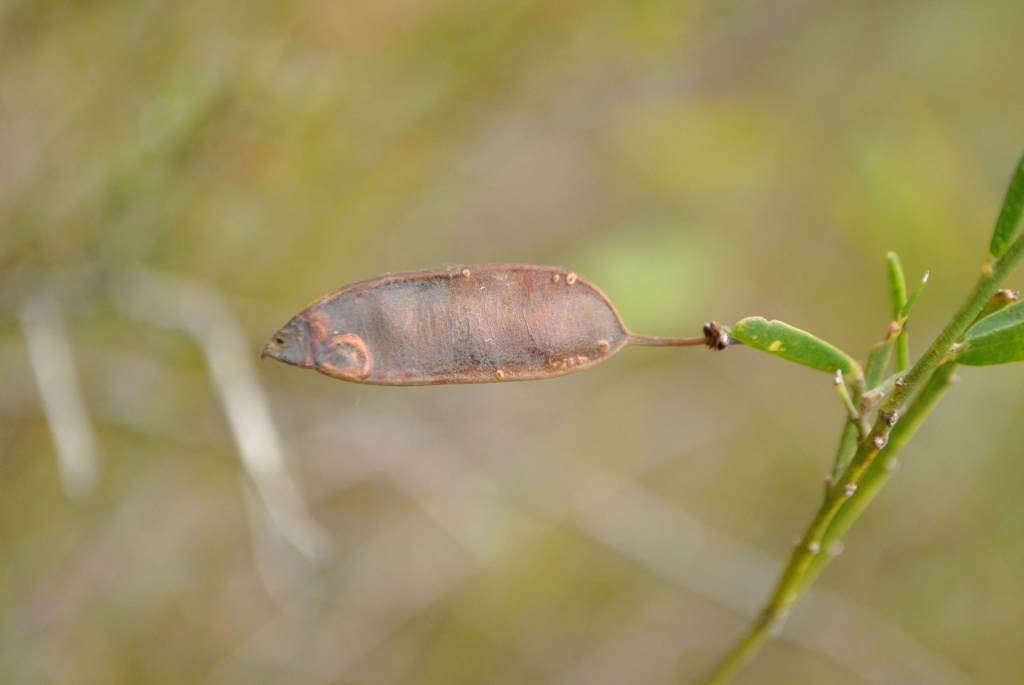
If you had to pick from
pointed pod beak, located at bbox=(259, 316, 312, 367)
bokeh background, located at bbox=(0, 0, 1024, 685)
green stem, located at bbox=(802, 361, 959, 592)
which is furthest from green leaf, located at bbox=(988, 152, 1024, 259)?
bokeh background, located at bbox=(0, 0, 1024, 685)

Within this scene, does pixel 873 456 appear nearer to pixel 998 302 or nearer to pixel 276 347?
pixel 998 302

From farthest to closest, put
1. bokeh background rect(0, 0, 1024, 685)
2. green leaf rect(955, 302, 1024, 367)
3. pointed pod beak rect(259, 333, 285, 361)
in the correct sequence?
bokeh background rect(0, 0, 1024, 685), pointed pod beak rect(259, 333, 285, 361), green leaf rect(955, 302, 1024, 367)

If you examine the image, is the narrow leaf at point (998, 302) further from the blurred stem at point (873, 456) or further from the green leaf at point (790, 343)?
the green leaf at point (790, 343)

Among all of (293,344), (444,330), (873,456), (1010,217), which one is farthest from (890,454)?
(293,344)

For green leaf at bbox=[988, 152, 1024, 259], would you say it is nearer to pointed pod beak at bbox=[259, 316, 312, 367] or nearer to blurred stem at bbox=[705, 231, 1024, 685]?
blurred stem at bbox=[705, 231, 1024, 685]

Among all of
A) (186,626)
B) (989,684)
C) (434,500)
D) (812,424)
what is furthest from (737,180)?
(186,626)
